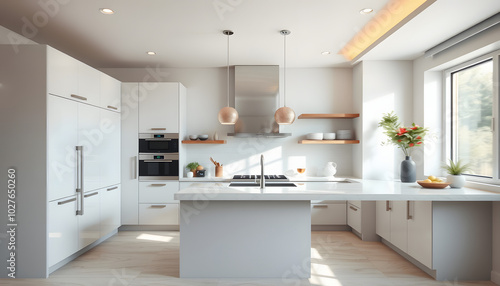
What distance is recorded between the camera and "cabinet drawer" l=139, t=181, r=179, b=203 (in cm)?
462

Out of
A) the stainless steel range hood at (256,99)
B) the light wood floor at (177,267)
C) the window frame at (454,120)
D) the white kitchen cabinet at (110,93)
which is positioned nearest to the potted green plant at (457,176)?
the window frame at (454,120)

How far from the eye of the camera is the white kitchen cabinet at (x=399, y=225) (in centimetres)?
333

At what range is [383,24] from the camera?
11.1ft

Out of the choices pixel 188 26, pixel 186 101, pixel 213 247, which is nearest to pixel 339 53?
pixel 188 26

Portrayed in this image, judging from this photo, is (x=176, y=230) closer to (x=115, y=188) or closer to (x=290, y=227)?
(x=115, y=188)

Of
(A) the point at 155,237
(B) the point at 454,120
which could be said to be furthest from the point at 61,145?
(B) the point at 454,120

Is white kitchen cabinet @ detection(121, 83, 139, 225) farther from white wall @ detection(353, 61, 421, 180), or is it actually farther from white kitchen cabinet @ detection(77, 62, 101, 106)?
white wall @ detection(353, 61, 421, 180)

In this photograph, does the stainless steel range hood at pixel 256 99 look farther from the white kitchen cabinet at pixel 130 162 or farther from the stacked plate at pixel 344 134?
the white kitchen cabinet at pixel 130 162

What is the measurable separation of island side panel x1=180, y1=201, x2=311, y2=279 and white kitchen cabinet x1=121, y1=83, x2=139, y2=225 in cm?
208

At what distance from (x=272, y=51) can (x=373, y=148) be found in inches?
75.4

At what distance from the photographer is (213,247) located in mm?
2867

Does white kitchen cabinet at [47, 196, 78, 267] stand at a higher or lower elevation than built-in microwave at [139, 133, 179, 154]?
lower

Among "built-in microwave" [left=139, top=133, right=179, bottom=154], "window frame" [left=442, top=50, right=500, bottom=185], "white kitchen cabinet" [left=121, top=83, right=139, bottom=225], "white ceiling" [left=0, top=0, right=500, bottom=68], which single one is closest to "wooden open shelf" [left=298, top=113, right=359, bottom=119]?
"white ceiling" [left=0, top=0, right=500, bottom=68]

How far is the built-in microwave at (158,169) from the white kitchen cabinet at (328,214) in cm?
208
